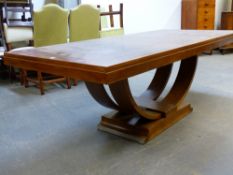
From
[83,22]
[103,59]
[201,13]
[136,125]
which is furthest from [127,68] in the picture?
[201,13]

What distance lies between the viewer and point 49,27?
3.48 meters

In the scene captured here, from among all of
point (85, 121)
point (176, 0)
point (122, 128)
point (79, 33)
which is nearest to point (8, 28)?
point (79, 33)

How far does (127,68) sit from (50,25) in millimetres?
2289

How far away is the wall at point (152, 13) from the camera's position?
5705 millimetres

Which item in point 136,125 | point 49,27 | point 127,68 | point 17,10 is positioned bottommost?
point 136,125

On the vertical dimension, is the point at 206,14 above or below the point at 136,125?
above

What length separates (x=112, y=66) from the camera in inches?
54.2

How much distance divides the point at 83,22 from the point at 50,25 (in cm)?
43

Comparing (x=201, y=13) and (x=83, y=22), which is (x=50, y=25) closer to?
(x=83, y=22)

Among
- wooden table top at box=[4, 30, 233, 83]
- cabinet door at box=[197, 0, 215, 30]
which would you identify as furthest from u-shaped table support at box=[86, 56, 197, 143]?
cabinet door at box=[197, 0, 215, 30]

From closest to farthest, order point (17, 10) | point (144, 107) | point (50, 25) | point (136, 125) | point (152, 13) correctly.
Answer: point (136, 125), point (144, 107), point (50, 25), point (17, 10), point (152, 13)

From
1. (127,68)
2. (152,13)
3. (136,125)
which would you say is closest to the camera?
(127,68)

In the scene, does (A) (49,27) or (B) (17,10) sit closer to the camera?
(A) (49,27)

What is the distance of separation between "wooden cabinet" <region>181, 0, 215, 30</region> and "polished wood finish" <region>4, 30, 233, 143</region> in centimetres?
292
